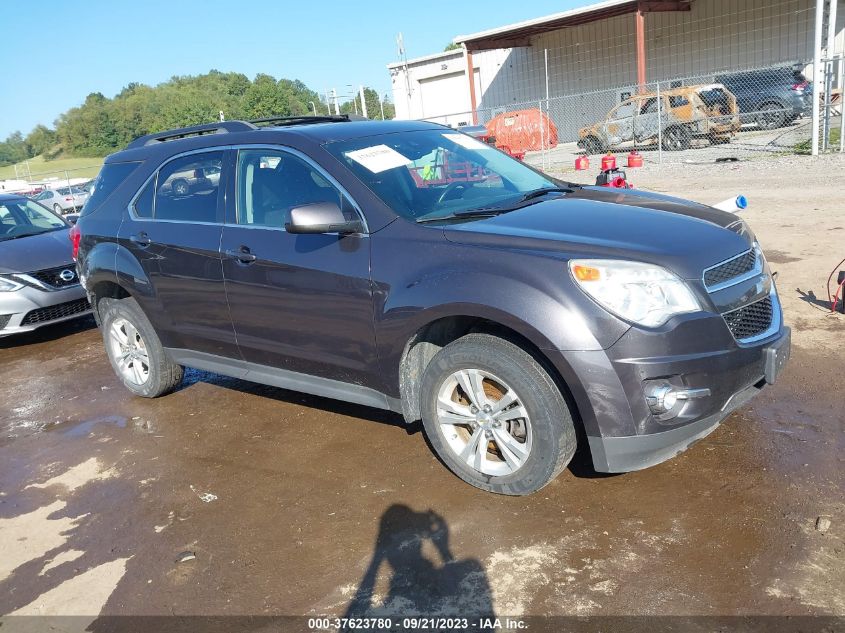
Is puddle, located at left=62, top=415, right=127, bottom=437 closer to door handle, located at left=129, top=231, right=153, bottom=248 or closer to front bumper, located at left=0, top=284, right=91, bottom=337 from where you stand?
door handle, located at left=129, top=231, right=153, bottom=248

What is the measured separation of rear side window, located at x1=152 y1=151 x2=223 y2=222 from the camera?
15.1 ft

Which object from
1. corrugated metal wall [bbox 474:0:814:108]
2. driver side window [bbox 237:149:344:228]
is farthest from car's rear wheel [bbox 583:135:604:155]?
driver side window [bbox 237:149:344:228]

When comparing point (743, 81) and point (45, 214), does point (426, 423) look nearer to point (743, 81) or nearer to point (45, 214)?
point (45, 214)

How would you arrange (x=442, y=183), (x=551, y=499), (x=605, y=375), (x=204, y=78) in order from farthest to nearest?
(x=204, y=78), (x=442, y=183), (x=551, y=499), (x=605, y=375)

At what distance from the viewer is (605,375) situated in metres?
3.07

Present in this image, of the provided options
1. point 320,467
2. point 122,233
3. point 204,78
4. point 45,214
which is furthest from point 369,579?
point 204,78

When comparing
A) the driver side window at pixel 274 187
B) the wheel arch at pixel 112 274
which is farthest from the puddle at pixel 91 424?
the driver side window at pixel 274 187

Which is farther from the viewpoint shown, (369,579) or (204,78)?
(204,78)

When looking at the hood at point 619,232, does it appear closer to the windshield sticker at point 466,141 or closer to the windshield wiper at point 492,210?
the windshield wiper at point 492,210

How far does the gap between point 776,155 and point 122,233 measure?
16201 mm

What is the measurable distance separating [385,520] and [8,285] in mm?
5800

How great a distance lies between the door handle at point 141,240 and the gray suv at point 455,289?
1.0 inches

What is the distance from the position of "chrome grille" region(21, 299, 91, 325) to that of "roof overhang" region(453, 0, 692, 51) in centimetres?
2389

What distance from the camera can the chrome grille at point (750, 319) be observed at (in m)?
3.27
